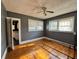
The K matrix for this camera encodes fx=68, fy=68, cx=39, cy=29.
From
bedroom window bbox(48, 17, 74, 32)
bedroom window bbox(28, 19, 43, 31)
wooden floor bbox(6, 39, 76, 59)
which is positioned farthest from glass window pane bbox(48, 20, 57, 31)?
wooden floor bbox(6, 39, 76, 59)

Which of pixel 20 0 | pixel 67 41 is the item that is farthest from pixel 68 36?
pixel 20 0

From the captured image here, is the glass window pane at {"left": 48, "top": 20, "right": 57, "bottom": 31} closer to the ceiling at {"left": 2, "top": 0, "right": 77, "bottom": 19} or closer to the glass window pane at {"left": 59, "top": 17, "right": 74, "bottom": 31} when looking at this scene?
the glass window pane at {"left": 59, "top": 17, "right": 74, "bottom": 31}

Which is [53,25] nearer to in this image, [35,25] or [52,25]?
[52,25]

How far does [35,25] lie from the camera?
273 inches

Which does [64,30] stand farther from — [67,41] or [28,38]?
[28,38]

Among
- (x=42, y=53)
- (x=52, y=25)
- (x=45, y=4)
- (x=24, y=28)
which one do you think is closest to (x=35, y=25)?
(x=24, y=28)

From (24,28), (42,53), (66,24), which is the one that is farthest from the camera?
(24,28)

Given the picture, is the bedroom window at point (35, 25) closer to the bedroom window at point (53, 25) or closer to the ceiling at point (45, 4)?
the bedroom window at point (53, 25)

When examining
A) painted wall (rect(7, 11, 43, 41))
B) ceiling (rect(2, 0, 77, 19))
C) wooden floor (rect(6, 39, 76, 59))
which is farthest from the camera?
painted wall (rect(7, 11, 43, 41))

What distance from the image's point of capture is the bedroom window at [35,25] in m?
6.40

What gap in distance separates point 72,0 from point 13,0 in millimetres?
2680

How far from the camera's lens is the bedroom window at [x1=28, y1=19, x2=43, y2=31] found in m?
6.40

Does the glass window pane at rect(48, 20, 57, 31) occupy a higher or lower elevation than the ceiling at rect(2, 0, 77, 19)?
lower

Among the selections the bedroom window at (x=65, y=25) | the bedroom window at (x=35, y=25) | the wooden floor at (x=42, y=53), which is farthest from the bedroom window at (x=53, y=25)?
the wooden floor at (x=42, y=53)
